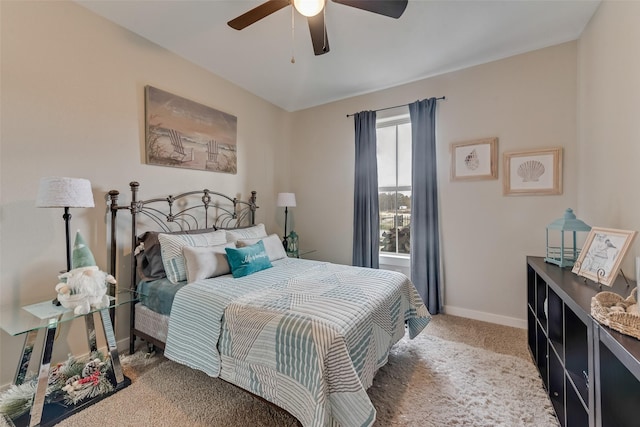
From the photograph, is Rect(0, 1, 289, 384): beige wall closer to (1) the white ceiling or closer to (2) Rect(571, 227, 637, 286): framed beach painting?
(1) the white ceiling

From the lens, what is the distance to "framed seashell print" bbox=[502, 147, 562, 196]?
2.51 m

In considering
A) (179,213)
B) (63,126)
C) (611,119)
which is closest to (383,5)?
(611,119)

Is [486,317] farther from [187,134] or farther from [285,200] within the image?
[187,134]

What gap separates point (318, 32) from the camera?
1811mm

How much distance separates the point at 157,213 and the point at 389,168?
2.73 meters

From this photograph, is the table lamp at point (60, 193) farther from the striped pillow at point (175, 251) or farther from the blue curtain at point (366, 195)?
the blue curtain at point (366, 195)

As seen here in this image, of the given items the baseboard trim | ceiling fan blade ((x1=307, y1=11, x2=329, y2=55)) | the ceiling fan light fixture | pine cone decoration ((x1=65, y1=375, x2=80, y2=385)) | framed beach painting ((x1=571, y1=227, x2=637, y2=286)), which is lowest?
the baseboard trim

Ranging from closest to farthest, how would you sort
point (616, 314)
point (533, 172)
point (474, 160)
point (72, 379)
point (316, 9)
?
point (616, 314), point (316, 9), point (72, 379), point (533, 172), point (474, 160)

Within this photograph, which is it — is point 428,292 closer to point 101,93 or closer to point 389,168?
point 389,168

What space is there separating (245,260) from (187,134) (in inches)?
59.9

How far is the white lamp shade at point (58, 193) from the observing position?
1638 millimetres

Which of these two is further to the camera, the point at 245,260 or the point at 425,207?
the point at 425,207

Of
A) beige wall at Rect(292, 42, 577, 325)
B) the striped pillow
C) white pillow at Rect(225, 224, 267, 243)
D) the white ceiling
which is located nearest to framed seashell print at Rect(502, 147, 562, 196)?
beige wall at Rect(292, 42, 577, 325)

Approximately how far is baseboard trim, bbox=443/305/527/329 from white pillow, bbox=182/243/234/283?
2.48 metres
